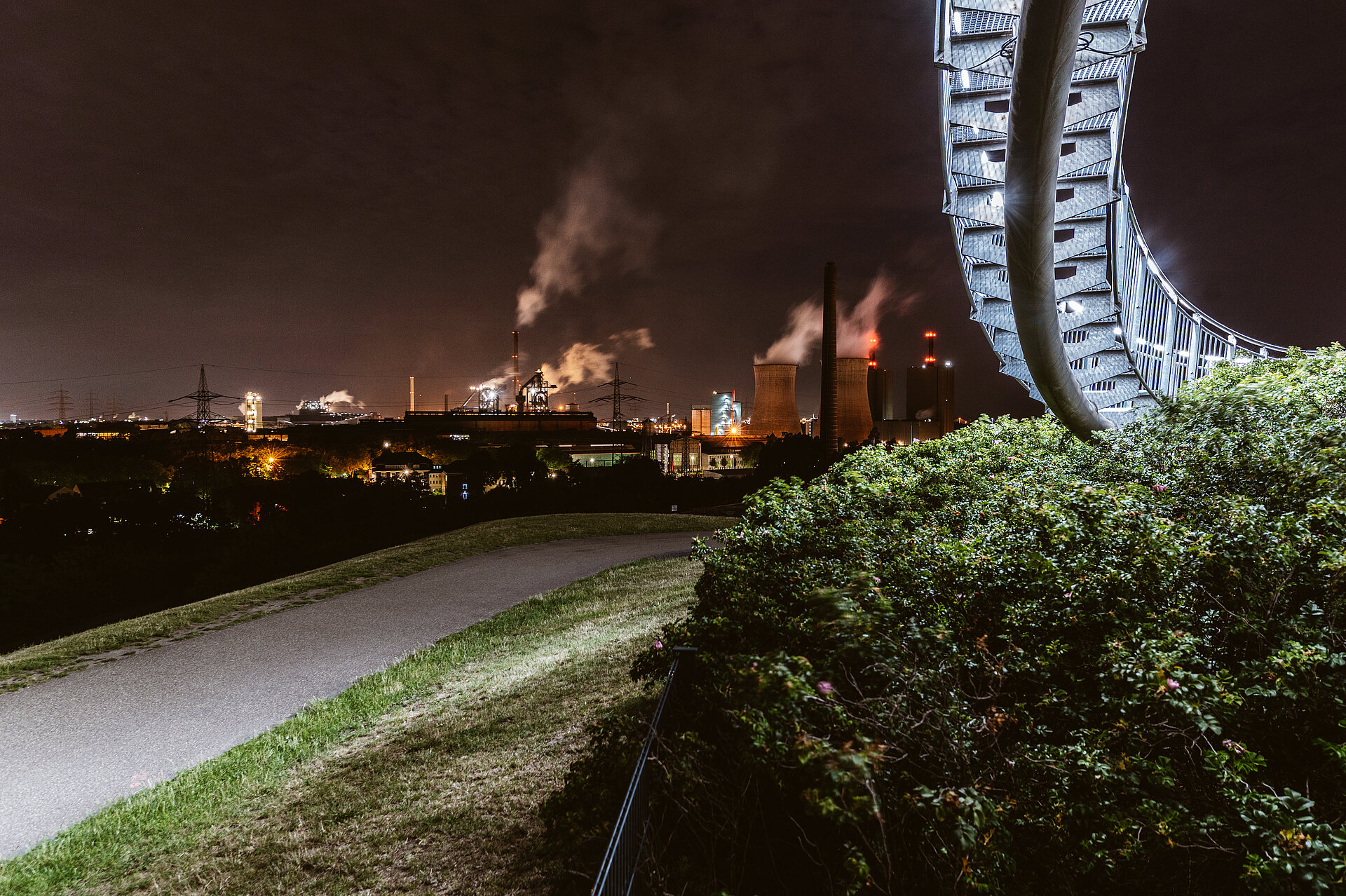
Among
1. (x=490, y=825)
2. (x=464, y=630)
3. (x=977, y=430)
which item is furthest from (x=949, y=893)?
(x=464, y=630)

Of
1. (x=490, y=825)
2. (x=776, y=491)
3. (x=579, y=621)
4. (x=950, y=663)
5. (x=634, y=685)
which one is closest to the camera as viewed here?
Answer: (x=950, y=663)

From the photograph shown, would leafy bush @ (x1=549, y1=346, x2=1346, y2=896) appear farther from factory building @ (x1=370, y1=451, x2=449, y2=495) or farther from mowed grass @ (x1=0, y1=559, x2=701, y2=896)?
factory building @ (x1=370, y1=451, x2=449, y2=495)

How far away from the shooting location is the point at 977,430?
8469 mm

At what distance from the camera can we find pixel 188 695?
6715 mm

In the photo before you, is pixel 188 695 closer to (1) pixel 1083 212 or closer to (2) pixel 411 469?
(1) pixel 1083 212

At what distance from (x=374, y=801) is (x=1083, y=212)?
757 cm

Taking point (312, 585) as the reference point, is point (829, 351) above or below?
above

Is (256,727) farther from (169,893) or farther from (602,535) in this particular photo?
(602,535)

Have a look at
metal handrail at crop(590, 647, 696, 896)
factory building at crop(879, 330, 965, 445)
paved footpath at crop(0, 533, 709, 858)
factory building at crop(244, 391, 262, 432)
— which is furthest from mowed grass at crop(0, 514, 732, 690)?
factory building at crop(244, 391, 262, 432)

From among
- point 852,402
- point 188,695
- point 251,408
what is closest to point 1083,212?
point 188,695

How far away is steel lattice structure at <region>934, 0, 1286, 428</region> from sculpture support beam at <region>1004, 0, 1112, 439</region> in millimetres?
230

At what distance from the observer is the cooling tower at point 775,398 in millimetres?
55750

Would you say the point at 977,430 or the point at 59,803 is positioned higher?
the point at 977,430

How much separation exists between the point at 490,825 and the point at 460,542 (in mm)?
12925
